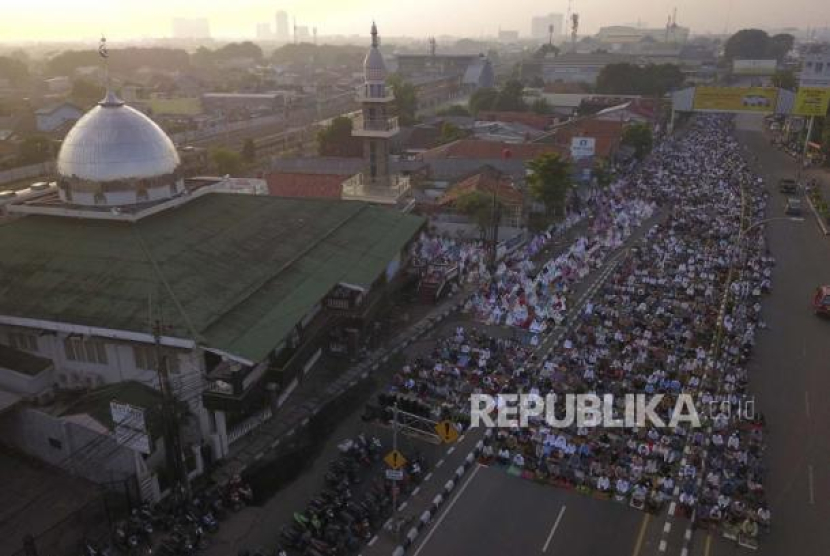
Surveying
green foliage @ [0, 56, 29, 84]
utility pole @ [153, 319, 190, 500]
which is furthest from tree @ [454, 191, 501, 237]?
green foliage @ [0, 56, 29, 84]

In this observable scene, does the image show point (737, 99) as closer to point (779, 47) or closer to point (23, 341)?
point (23, 341)

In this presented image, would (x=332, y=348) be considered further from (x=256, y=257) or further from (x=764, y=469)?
(x=764, y=469)

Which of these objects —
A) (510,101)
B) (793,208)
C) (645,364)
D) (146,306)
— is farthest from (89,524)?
(510,101)

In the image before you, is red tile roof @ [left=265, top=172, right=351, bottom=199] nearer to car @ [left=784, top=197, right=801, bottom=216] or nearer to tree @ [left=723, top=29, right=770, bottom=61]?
car @ [left=784, top=197, right=801, bottom=216]

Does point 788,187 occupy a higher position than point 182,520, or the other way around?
point 788,187

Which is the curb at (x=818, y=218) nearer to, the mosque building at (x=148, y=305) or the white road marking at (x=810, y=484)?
the white road marking at (x=810, y=484)

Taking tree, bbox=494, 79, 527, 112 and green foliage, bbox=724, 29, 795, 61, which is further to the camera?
green foliage, bbox=724, 29, 795, 61

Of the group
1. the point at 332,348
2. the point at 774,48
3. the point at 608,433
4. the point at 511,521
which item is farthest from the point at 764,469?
the point at 774,48
